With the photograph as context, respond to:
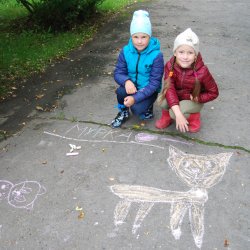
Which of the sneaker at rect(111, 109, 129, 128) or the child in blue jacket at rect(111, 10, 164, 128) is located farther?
the sneaker at rect(111, 109, 129, 128)

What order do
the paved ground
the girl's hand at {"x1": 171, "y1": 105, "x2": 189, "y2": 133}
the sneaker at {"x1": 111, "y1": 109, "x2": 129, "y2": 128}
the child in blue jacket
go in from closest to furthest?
the paved ground, the girl's hand at {"x1": 171, "y1": 105, "x2": 189, "y2": 133}, the child in blue jacket, the sneaker at {"x1": 111, "y1": 109, "x2": 129, "y2": 128}

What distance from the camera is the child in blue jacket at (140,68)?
144 inches

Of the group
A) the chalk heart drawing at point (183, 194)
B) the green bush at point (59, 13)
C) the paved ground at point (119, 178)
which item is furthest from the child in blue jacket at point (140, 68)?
the green bush at point (59, 13)

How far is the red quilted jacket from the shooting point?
11.5 ft

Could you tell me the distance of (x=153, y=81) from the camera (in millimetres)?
3787

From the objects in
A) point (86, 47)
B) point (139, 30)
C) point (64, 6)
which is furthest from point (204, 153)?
point (64, 6)

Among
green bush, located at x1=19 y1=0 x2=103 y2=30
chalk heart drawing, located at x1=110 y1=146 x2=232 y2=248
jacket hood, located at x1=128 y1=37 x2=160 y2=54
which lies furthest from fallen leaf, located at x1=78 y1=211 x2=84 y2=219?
green bush, located at x1=19 y1=0 x2=103 y2=30

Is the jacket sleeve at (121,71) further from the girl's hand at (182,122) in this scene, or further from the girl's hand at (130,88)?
the girl's hand at (182,122)

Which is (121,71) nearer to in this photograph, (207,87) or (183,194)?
(207,87)

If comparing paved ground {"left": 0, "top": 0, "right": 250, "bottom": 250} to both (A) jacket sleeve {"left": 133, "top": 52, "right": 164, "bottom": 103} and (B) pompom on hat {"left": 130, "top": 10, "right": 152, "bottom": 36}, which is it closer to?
(A) jacket sleeve {"left": 133, "top": 52, "right": 164, "bottom": 103}

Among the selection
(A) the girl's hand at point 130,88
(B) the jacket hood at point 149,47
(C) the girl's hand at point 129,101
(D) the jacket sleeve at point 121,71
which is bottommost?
(C) the girl's hand at point 129,101

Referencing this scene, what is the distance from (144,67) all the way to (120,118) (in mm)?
646

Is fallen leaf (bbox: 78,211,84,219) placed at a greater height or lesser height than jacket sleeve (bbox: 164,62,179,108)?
lesser

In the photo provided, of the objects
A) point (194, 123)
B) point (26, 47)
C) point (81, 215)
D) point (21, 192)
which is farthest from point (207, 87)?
point (26, 47)
